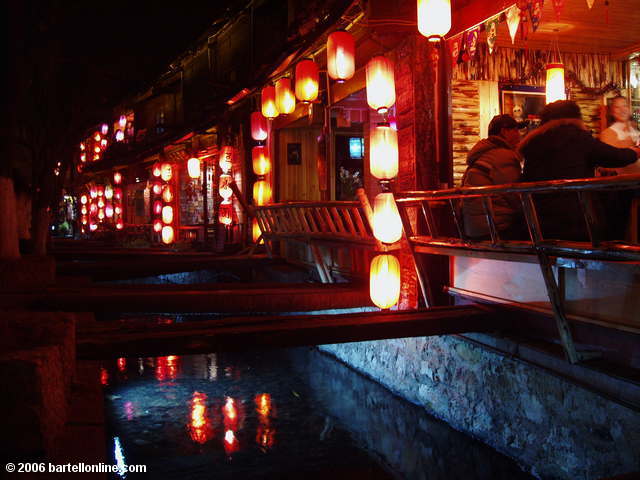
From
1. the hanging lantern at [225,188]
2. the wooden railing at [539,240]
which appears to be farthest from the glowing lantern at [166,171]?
the wooden railing at [539,240]

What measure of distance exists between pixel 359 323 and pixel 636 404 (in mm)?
2779

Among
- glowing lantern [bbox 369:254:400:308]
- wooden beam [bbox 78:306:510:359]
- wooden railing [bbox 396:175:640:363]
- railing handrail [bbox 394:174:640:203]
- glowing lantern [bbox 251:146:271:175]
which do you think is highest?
glowing lantern [bbox 251:146:271:175]

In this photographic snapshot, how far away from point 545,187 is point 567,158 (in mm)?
1204

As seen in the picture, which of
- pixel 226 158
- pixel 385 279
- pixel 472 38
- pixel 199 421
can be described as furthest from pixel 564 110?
pixel 226 158

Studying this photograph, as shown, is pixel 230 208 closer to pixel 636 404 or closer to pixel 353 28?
pixel 353 28

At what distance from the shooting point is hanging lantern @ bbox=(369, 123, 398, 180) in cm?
799

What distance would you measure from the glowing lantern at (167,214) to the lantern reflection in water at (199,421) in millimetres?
16616

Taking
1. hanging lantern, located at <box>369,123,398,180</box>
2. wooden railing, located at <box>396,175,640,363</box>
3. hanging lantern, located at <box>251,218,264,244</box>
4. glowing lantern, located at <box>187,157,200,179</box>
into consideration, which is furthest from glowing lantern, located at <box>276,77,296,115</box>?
glowing lantern, located at <box>187,157,200,179</box>

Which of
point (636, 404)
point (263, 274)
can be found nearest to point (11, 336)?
point (636, 404)

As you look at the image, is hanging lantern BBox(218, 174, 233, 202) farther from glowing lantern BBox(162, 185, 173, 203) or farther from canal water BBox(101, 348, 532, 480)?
canal water BBox(101, 348, 532, 480)

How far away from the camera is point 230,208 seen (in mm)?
20109

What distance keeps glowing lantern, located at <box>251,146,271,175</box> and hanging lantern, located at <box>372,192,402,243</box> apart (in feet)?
30.6

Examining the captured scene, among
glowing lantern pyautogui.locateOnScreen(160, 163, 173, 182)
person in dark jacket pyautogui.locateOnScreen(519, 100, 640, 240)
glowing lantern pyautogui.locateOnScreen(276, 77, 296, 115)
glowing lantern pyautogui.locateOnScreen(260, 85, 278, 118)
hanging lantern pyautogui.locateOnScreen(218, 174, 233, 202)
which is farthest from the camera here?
glowing lantern pyautogui.locateOnScreen(160, 163, 173, 182)

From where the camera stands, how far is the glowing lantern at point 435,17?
7.04 metres
